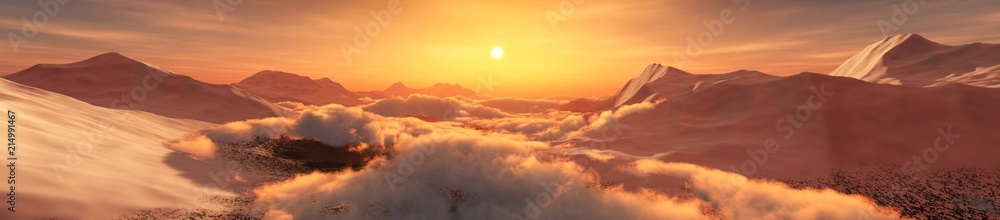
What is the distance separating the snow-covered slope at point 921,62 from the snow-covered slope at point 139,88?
185067mm

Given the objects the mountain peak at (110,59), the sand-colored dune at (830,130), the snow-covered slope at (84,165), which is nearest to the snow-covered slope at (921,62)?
the sand-colored dune at (830,130)

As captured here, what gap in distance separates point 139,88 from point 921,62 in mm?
235672

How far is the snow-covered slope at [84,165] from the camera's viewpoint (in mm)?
18641

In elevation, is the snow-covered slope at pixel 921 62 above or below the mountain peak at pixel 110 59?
below

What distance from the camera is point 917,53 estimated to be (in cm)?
11625

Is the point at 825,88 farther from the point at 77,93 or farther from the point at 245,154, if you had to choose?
the point at 77,93

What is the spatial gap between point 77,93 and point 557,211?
6083 inches

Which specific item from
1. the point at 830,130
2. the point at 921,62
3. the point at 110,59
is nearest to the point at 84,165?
the point at 830,130

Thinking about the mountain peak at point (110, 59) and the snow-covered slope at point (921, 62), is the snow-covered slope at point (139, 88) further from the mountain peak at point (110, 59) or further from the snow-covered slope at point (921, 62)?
the snow-covered slope at point (921, 62)

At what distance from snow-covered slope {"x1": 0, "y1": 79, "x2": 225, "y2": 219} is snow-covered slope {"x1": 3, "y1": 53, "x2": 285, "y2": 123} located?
249ft

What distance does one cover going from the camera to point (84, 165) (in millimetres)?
24984

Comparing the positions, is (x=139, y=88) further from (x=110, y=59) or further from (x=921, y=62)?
(x=921, y=62)

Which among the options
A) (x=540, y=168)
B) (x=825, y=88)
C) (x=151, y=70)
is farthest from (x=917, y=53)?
(x=151, y=70)

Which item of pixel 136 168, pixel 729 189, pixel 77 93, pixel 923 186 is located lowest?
pixel 923 186
